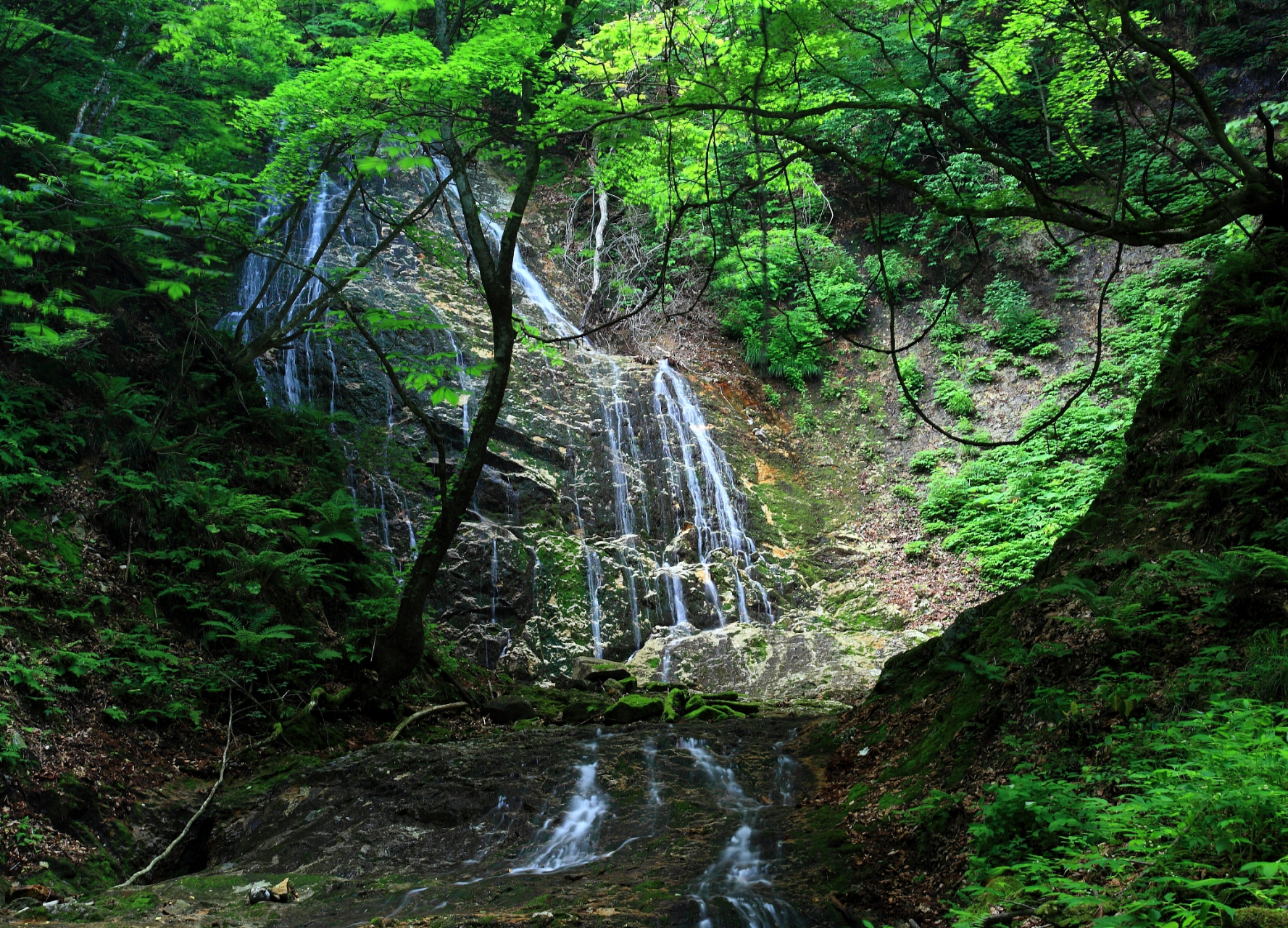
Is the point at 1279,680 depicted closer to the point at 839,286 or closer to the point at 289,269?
the point at 289,269

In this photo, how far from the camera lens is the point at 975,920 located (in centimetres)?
266

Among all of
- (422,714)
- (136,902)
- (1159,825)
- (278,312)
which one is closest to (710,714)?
(422,714)

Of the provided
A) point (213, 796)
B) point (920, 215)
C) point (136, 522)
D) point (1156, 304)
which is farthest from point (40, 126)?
point (1156, 304)

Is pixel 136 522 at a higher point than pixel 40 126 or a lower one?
lower

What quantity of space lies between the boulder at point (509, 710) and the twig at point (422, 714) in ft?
0.97

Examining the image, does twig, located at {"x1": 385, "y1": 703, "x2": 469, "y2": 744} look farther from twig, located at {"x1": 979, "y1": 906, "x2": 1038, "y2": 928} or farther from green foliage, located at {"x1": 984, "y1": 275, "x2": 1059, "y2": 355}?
green foliage, located at {"x1": 984, "y1": 275, "x2": 1059, "y2": 355}

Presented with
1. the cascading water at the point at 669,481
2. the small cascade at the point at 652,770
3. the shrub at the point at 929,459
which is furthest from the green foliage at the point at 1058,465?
the small cascade at the point at 652,770

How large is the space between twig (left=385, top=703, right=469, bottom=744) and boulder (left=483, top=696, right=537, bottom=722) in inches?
11.7

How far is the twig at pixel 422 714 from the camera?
24.2ft

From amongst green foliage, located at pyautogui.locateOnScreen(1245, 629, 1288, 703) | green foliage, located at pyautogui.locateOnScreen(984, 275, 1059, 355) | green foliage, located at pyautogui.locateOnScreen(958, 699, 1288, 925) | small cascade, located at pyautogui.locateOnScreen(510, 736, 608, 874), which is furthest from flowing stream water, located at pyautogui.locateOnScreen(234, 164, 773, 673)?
green foliage, located at pyautogui.locateOnScreen(1245, 629, 1288, 703)

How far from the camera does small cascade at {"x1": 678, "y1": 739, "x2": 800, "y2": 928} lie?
12.8 feet

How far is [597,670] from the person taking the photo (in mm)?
10797

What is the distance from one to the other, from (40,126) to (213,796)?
27.0 feet

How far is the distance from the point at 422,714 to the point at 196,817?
274cm
